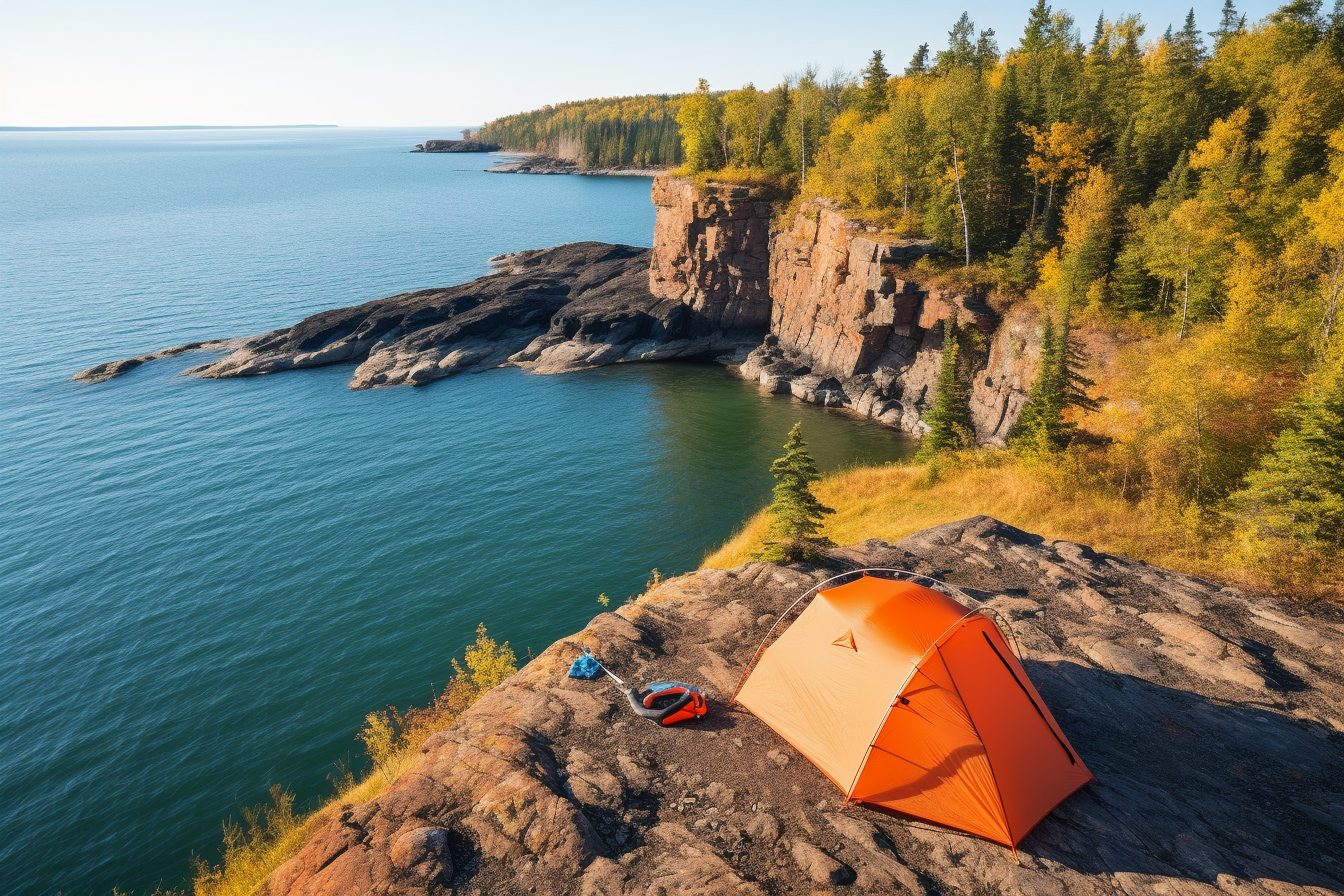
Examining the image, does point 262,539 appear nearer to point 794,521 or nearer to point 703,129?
point 794,521

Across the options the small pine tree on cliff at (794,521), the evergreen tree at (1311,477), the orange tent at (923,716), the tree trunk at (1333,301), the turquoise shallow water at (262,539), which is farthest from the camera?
the turquoise shallow water at (262,539)

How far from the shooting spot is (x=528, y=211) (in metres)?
144

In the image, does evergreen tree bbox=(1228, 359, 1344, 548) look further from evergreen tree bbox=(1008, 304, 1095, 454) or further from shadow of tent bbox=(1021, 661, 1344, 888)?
evergreen tree bbox=(1008, 304, 1095, 454)

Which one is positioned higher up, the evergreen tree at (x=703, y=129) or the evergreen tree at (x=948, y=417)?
the evergreen tree at (x=703, y=129)

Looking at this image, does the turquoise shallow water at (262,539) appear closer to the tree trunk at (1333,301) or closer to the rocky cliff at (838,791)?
the rocky cliff at (838,791)

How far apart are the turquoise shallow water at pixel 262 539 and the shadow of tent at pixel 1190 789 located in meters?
19.7

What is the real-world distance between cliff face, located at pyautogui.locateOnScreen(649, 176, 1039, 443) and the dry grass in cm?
1019

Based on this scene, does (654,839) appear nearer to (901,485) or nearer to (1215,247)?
(901,485)

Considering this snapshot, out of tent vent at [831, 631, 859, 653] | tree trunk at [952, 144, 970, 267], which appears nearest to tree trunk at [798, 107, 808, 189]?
tree trunk at [952, 144, 970, 267]

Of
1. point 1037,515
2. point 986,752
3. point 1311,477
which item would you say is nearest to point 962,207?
point 1037,515

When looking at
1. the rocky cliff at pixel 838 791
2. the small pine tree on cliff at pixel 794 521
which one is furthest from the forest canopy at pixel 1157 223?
the small pine tree on cliff at pixel 794 521

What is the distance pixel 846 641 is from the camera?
1305cm

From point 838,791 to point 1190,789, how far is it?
6496mm

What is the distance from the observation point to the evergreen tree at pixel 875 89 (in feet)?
213
